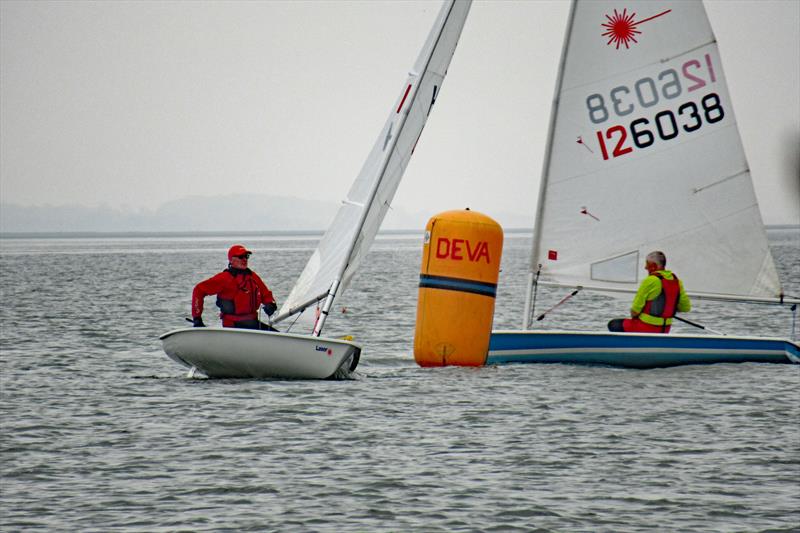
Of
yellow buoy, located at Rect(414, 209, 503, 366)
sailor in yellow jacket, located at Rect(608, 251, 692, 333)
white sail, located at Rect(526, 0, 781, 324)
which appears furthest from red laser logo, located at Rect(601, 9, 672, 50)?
yellow buoy, located at Rect(414, 209, 503, 366)

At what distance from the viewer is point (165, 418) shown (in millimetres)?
14586

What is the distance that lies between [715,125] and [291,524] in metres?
11.6

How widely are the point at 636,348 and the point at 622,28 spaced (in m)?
4.91

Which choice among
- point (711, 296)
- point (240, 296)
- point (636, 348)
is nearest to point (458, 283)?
point (636, 348)

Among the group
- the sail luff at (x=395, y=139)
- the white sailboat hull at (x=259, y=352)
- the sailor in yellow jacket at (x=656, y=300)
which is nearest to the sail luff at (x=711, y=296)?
the sailor in yellow jacket at (x=656, y=300)

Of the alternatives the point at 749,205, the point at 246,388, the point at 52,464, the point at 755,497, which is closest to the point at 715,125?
the point at 749,205

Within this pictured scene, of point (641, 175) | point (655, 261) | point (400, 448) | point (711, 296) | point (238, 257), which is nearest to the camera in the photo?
point (400, 448)

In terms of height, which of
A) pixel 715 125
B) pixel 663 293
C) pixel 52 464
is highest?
pixel 715 125

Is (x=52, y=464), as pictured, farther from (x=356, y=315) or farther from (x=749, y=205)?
(x=356, y=315)

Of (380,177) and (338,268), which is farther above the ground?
(380,177)

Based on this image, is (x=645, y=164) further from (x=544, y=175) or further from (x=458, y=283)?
(x=458, y=283)

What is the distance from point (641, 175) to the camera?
19.4 meters

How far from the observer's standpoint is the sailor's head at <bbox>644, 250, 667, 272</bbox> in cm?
1791

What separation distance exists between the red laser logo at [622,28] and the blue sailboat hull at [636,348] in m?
4.52
